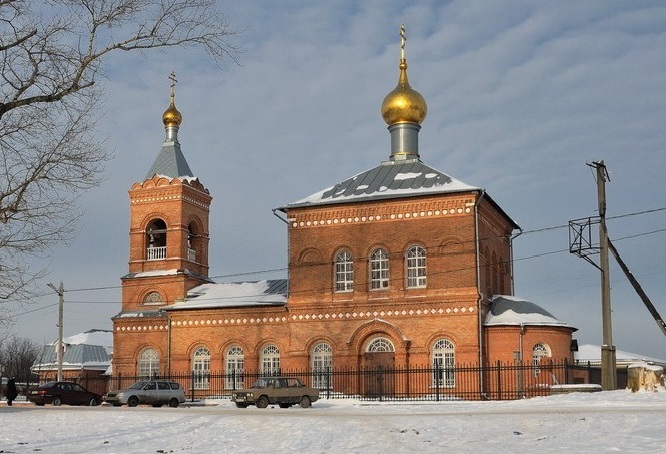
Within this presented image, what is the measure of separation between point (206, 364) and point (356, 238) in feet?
29.1

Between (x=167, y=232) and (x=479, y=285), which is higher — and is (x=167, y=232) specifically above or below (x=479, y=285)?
above

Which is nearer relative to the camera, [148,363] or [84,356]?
[148,363]

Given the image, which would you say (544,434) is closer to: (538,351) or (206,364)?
(538,351)

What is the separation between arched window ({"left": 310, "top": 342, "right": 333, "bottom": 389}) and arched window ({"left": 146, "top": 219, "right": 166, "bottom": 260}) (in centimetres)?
1062

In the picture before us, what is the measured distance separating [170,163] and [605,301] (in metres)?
24.1

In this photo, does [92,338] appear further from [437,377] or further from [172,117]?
[437,377]

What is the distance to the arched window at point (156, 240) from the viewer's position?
42.2 metres

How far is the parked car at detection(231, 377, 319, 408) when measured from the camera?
86.9ft

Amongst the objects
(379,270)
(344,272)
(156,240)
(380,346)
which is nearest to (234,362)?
(344,272)

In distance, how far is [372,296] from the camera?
34625mm

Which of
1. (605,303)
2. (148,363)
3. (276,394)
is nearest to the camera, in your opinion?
(605,303)

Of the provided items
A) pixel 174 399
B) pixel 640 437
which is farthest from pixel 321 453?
pixel 174 399

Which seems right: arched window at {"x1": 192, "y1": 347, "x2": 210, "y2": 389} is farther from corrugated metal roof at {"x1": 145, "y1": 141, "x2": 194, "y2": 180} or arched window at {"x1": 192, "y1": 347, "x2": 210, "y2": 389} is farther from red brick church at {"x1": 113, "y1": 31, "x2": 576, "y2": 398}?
corrugated metal roof at {"x1": 145, "y1": 141, "x2": 194, "y2": 180}

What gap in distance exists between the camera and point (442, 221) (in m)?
34.1
